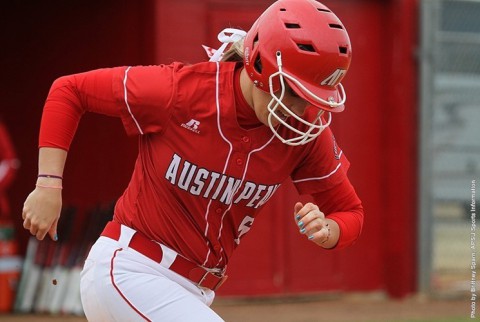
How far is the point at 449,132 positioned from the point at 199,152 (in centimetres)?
700

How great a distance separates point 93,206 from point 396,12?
3.68 m

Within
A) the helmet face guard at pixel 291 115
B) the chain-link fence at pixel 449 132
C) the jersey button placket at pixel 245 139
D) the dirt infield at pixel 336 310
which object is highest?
the helmet face guard at pixel 291 115

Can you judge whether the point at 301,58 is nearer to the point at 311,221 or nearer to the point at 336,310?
the point at 311,221

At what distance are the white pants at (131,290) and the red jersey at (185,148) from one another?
0.12 metres

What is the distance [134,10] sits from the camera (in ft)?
32.1

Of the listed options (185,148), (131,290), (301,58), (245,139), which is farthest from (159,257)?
(301,58)

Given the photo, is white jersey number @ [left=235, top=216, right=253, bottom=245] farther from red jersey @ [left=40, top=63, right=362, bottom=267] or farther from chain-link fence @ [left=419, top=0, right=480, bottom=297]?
chain-link fence @ [left=419, top=0, right=480, bottom=297]

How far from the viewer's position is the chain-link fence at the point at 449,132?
1045 centimetres

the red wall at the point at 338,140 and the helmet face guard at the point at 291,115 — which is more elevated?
the helmet face guard at the point at 291,115

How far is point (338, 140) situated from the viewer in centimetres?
1039

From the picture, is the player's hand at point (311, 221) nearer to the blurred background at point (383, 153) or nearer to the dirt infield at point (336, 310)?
the dirt infield at point (336, 310)

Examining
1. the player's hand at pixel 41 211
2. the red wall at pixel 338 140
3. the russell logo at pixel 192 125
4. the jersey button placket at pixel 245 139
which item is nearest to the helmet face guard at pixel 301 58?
the jersey button placket at pixel 245 139

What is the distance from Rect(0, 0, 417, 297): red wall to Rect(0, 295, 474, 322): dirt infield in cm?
13

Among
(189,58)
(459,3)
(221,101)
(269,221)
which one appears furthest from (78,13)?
(221,101)
